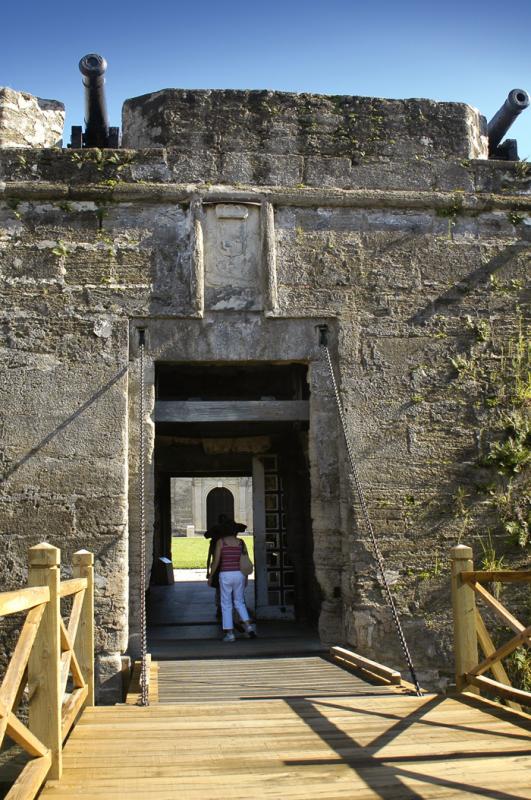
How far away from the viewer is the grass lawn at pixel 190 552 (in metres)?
19.3

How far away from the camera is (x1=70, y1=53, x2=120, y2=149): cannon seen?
23.8 feet

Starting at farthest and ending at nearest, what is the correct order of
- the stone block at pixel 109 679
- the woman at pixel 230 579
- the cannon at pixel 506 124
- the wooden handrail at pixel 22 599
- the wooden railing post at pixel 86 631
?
1. the cannon at pixel 506 124
2. the woman at pixel 230 579
3. the stone block at pixel 109 679
4. the wooden railing post at pixel 86 631
5. the wooden handrail at pixel 22 599

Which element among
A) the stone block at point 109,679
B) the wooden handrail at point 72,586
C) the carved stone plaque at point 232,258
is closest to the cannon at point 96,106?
the carved stone plaque at point 232,258

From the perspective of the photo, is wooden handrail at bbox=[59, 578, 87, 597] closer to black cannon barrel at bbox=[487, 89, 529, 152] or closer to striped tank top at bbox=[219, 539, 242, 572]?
striped tank top at bbox=[219, 539, 242, 572]

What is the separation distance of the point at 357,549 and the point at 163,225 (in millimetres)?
3210

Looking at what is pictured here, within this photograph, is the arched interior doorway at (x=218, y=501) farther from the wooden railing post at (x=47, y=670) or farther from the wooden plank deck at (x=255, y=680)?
the wooden railing post at (x=47, y=670)

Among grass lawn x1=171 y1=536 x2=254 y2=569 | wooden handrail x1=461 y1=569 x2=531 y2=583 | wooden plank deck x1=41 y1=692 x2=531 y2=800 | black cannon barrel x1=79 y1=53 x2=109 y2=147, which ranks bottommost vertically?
grass lawn x1=171 y1=536 x2=254 y2=569

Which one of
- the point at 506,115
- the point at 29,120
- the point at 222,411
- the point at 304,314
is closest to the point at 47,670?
the point at 222,411

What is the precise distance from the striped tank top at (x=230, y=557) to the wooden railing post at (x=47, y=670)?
14.2 ft

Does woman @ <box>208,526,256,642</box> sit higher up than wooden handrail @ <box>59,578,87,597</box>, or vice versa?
wooden handrail @ <box>59,578,87,597</box>

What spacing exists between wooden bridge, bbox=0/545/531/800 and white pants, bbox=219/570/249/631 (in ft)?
7.39

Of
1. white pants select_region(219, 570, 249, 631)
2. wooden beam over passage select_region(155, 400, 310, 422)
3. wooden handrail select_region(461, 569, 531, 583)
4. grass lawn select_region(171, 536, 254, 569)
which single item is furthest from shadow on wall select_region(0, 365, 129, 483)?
grass lawn select_region(171, 536, 254, 569)

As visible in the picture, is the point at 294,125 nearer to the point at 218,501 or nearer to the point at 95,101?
the point at 95,101

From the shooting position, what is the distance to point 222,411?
6.89 meters
